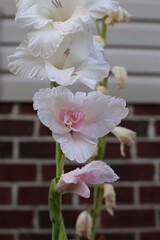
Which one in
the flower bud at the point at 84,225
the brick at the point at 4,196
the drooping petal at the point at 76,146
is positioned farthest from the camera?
the brick at the point at 4,196

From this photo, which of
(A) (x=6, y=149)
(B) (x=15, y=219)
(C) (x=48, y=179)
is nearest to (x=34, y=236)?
(B) (x=15, y=219)

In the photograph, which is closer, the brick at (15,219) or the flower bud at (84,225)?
the flower bud at (84,225)

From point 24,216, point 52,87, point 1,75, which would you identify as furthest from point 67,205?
point 52,87

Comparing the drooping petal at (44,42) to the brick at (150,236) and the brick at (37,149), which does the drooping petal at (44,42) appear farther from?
the brick at (150,236)

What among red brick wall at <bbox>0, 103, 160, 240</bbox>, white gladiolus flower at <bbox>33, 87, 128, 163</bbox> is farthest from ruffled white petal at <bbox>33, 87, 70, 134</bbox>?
red brick wall at <bbox>0, 103, 160, 240</bbox>

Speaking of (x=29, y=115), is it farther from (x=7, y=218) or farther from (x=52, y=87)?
(x=52, y=87)

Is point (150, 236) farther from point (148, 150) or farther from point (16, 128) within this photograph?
point (16, 128)

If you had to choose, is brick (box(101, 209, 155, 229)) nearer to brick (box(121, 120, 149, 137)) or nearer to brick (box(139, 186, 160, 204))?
brick (box(139, 186, 160, 204))

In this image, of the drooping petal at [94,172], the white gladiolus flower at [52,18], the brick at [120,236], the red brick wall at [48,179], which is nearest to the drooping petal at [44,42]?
the white gladiolus flower at [52,18]
